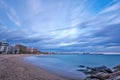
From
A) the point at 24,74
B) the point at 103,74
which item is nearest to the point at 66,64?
the point at 103,74

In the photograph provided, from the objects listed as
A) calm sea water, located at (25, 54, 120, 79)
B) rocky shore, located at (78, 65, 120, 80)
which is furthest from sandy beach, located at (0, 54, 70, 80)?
rocky shore, located at (78, 65, 120, 80)

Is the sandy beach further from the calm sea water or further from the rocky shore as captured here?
the rocky shore

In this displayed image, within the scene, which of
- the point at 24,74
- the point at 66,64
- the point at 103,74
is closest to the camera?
the point at 24,74

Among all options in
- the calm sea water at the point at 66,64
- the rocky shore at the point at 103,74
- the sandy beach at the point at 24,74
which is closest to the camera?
the sandy beach at the point at 24,74

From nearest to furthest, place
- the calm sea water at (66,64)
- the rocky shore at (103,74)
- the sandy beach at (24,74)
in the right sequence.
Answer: the sandy beach at (24,74)
the rocky shore at (103,74)
the calm sea water at (66,64)

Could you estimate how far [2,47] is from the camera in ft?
317

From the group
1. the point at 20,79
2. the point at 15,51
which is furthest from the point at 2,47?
the point at 20,79

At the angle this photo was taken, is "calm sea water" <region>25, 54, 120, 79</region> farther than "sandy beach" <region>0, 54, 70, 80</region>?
Yes

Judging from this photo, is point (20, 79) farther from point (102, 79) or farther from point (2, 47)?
point (2, 47)

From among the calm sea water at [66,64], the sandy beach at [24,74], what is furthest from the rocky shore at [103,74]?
the sandy beach at [24,74]

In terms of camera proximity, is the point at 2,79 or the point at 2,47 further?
the point at 2,47

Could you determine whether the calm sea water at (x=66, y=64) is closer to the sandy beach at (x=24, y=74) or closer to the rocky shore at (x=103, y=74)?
the rocky shore at (x=103, y=74)

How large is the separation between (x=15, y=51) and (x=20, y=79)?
388 feet

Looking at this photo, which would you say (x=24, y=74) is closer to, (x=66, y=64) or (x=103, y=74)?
(x=103, y=74)
